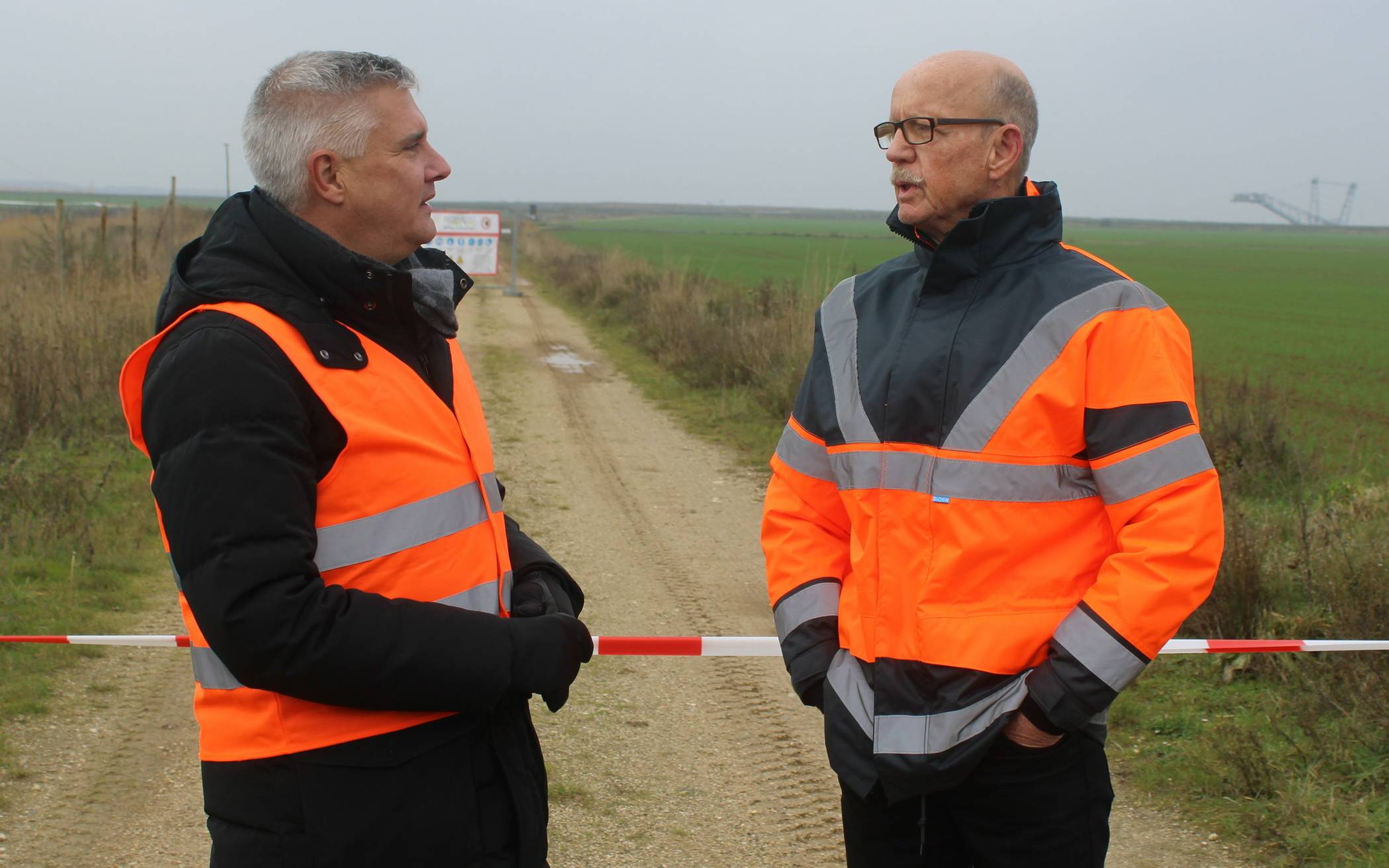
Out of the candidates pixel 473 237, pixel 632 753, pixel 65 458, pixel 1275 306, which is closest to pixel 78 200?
pixel 473 237

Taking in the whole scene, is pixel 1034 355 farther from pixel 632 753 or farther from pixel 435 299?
pixel 632 753

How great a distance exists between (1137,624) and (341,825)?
1297 mm

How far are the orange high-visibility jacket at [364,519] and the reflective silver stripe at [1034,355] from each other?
87cm

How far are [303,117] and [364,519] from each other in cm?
65

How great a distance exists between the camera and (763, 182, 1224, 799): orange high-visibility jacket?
1.99 m

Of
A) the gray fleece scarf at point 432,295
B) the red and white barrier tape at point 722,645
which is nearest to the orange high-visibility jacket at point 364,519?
the gray fleece scarf at point 432,295

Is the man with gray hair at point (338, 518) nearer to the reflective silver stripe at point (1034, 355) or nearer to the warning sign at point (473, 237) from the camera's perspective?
the reflective silver stripe at point (1034, 355)

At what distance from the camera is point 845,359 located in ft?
7.62

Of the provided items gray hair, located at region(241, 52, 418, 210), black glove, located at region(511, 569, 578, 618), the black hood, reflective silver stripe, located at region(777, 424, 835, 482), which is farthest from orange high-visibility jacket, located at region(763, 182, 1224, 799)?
gray hair, located at region(241, 52, 418, 210)

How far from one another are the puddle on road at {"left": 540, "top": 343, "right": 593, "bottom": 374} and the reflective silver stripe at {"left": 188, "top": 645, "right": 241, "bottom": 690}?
12979 millimetres

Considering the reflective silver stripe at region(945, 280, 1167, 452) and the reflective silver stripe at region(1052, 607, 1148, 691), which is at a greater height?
the reflective silver stripe at region(945, 280, 1167, 452)

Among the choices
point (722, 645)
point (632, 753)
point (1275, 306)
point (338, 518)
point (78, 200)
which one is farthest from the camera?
point (78, 200)

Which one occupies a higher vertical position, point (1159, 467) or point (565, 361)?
point (1159, 467)

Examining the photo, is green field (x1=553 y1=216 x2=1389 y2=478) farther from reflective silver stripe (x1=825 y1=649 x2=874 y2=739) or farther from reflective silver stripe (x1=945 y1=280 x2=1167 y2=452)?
reflective silver stripe (x1=825 y1=649 x2=874 y2=739)
